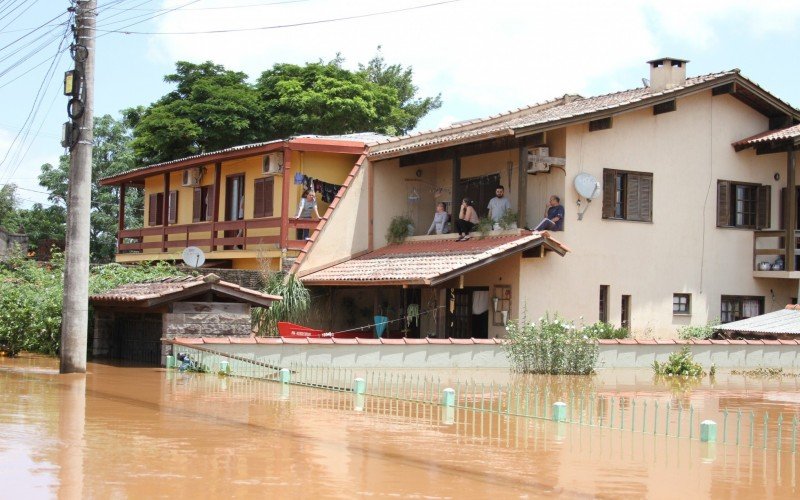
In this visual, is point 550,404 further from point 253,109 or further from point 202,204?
point 253,109

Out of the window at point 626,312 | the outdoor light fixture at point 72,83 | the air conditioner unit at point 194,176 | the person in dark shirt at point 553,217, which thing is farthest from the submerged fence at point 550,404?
the air conditioner unit at point 194,176

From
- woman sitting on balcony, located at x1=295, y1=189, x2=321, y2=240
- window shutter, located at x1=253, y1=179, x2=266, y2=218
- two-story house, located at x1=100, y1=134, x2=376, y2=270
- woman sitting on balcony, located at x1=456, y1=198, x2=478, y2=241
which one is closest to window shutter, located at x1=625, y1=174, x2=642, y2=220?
woman sitting on balcony, located at x1=456, y1=198, x2=478, y2=241

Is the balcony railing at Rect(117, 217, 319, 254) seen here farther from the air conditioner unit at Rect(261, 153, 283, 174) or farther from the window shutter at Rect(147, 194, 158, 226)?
the air conditioner unit at Rect(261, 153, 283, 174)

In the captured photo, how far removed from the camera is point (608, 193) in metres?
27.7

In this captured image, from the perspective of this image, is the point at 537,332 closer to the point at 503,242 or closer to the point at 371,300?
the point at 503,242

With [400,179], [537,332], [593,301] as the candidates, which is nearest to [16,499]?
[537,332]

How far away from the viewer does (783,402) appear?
1825 centimetres

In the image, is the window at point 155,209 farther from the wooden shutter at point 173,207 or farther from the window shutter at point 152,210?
the wooden shutter at point 173,207

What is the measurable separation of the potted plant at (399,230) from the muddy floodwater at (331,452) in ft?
44.6

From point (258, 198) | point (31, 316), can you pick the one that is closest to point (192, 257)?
point (258, 198)

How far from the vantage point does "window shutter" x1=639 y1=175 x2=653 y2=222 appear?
2820cm

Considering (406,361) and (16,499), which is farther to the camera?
(406,361)

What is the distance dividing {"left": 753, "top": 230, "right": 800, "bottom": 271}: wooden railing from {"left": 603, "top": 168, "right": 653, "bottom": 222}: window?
12.4 feet

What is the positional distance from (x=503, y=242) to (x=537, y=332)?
419 cm
